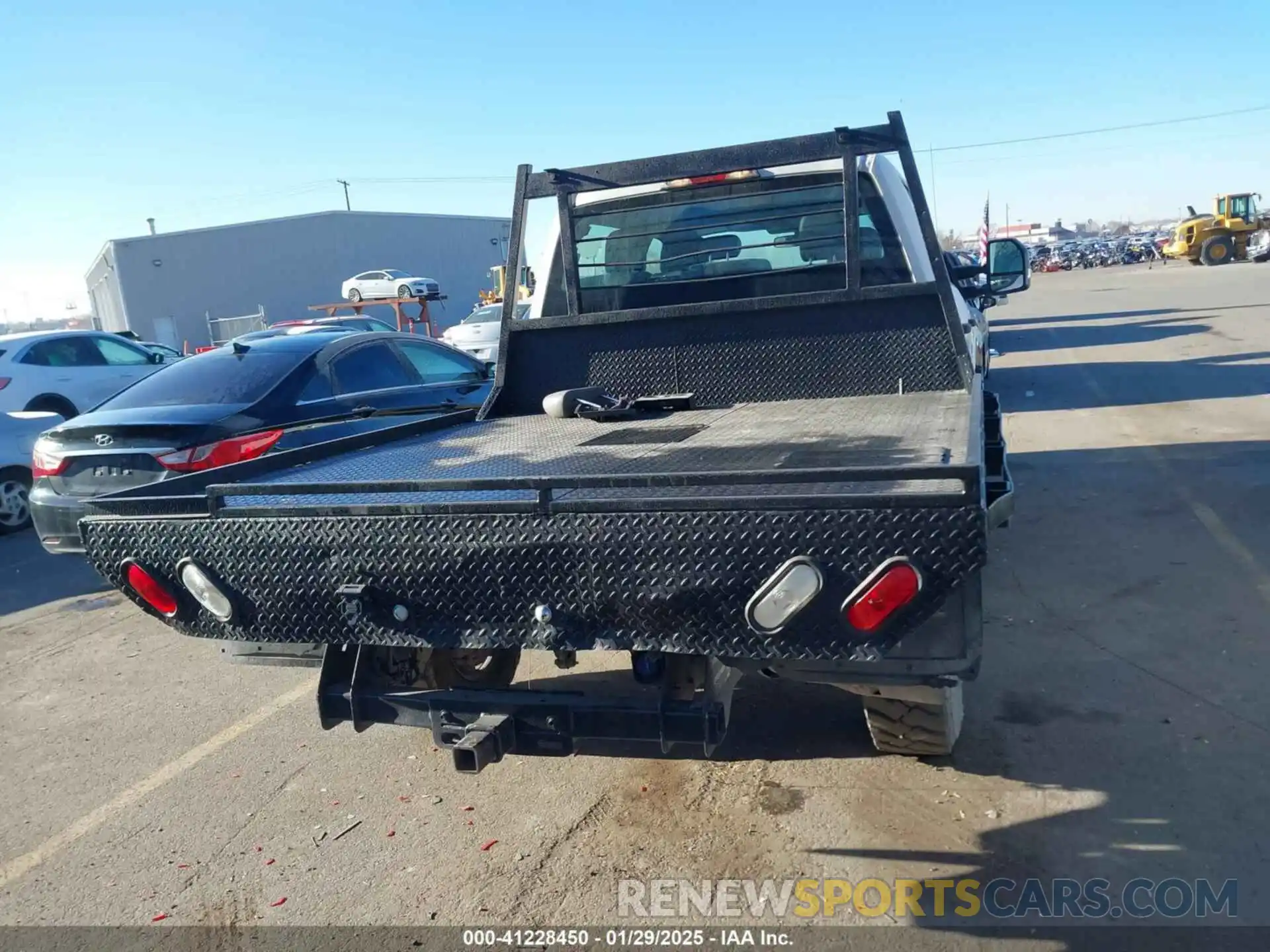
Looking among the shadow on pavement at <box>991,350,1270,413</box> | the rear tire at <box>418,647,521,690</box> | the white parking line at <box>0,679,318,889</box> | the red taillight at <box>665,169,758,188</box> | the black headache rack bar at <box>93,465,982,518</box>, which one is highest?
the red taillight at <box>665,169,758,188</box>

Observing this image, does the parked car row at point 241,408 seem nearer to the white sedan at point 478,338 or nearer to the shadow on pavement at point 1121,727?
the shadow on pavement at point 1121,727

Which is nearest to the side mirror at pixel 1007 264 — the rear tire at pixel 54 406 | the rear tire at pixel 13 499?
the rear tire at pixel 13 499

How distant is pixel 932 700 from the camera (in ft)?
10.1

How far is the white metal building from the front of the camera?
3741 centimetres

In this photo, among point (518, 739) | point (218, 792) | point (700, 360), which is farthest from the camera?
point (700, 360)

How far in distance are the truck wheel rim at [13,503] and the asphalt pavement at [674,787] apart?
373 centimetres

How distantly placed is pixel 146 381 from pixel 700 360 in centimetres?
428

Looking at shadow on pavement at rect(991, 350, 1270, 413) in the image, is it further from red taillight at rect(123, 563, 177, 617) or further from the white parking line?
red taillight at rect(123, 563, 177, 617)

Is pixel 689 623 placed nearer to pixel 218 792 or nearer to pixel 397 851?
pixel 397 851

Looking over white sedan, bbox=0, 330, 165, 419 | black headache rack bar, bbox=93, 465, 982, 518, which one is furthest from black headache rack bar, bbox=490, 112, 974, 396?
white sedan, bbox=0, 330, 165, 419

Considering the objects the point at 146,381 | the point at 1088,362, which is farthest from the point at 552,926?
the point at 1088,362

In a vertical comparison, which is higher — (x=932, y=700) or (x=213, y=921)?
→ (x=932, y=700)

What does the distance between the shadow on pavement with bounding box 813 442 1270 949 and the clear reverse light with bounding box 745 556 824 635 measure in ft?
3.78

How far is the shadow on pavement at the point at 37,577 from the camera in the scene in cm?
712
